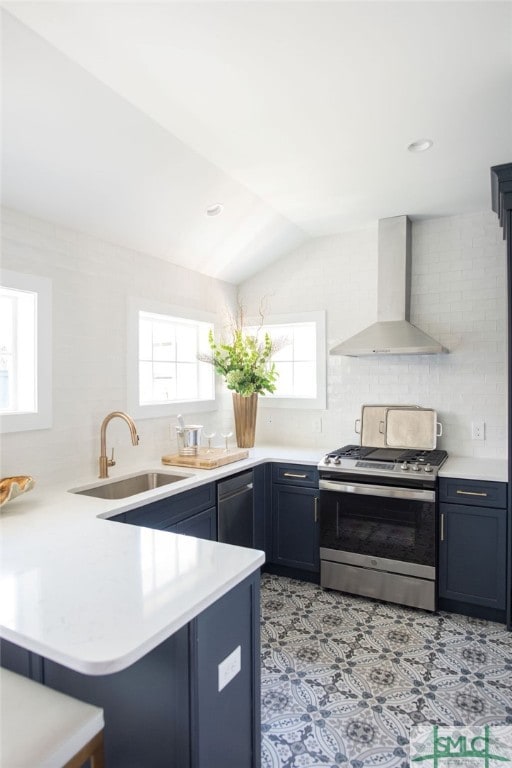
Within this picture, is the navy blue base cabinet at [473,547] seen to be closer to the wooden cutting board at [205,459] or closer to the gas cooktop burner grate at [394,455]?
the gas cooktop burner grate at [394,455]

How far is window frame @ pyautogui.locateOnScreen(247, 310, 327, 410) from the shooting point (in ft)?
13.1

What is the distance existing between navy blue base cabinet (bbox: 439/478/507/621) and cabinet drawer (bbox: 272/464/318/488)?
843mm

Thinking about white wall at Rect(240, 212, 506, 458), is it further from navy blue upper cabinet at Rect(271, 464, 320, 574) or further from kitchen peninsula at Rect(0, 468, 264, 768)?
kitchen peninsula at Rect(0, 468, 264, 768)

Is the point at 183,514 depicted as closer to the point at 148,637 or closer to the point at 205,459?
the point at 205,459

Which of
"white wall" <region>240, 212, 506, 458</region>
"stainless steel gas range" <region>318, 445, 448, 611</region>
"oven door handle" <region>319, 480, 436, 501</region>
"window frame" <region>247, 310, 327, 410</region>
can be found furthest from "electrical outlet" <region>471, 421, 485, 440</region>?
"window frame" <region>247, 310, 327, 410</region>

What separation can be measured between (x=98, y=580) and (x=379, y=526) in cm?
217

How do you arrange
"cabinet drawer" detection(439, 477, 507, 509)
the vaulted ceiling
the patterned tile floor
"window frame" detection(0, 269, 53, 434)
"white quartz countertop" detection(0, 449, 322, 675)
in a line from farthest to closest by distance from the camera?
"cabinet drawer" detection(439, 477, 507, 509) < "window frame" detection(0, 269, 53, 434) < the patterned tile floor < the vaulted ceiling < "white quartz countertop" detection(0, 449, 322, 675)

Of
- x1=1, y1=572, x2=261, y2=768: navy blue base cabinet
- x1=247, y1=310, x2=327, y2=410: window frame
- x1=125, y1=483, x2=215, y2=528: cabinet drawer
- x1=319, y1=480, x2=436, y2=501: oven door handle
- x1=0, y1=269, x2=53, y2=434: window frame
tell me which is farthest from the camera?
x1=247, y1=310, x2=327, y2=410: window frame

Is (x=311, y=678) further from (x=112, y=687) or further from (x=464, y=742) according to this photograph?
(x=112, y=687)

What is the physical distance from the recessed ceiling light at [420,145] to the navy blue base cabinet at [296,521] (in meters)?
2.06

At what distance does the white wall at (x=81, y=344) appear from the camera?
249cm

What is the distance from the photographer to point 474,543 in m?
2.88

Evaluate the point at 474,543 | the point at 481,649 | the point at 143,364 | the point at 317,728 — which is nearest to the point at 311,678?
the point at 317,728

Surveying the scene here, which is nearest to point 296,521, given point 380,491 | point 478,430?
point 380,491
